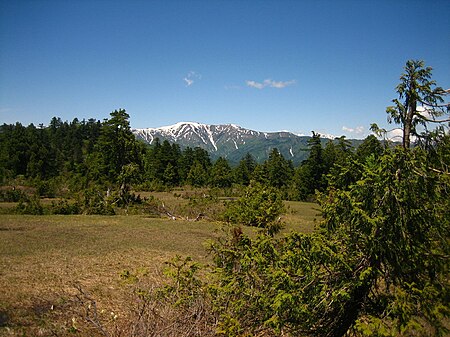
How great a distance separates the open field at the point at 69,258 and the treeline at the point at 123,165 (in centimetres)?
1078

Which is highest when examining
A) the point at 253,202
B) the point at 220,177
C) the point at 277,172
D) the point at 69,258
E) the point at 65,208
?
the point at 277,172

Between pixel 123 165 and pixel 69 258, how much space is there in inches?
820

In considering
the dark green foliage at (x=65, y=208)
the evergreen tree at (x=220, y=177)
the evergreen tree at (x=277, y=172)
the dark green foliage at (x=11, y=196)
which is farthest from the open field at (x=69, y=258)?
the evergreen tree at (x=220, y=177)

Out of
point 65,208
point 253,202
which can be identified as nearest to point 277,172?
point 253,202

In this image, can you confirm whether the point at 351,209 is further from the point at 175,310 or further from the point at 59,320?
the point at 59,320

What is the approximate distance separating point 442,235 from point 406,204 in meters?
0.62

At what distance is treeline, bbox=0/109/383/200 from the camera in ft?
105

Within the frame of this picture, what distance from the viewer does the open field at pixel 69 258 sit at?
23.9ft

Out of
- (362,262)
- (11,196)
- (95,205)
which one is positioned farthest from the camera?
(11,196)

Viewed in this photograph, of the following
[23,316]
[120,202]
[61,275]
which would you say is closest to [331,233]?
[23,316]

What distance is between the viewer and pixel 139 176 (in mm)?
32000

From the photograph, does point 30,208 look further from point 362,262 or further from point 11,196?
point 362,262

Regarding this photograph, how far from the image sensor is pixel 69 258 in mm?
11984

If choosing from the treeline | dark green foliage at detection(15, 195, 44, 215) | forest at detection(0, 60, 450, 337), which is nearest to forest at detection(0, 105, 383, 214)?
the treeline
